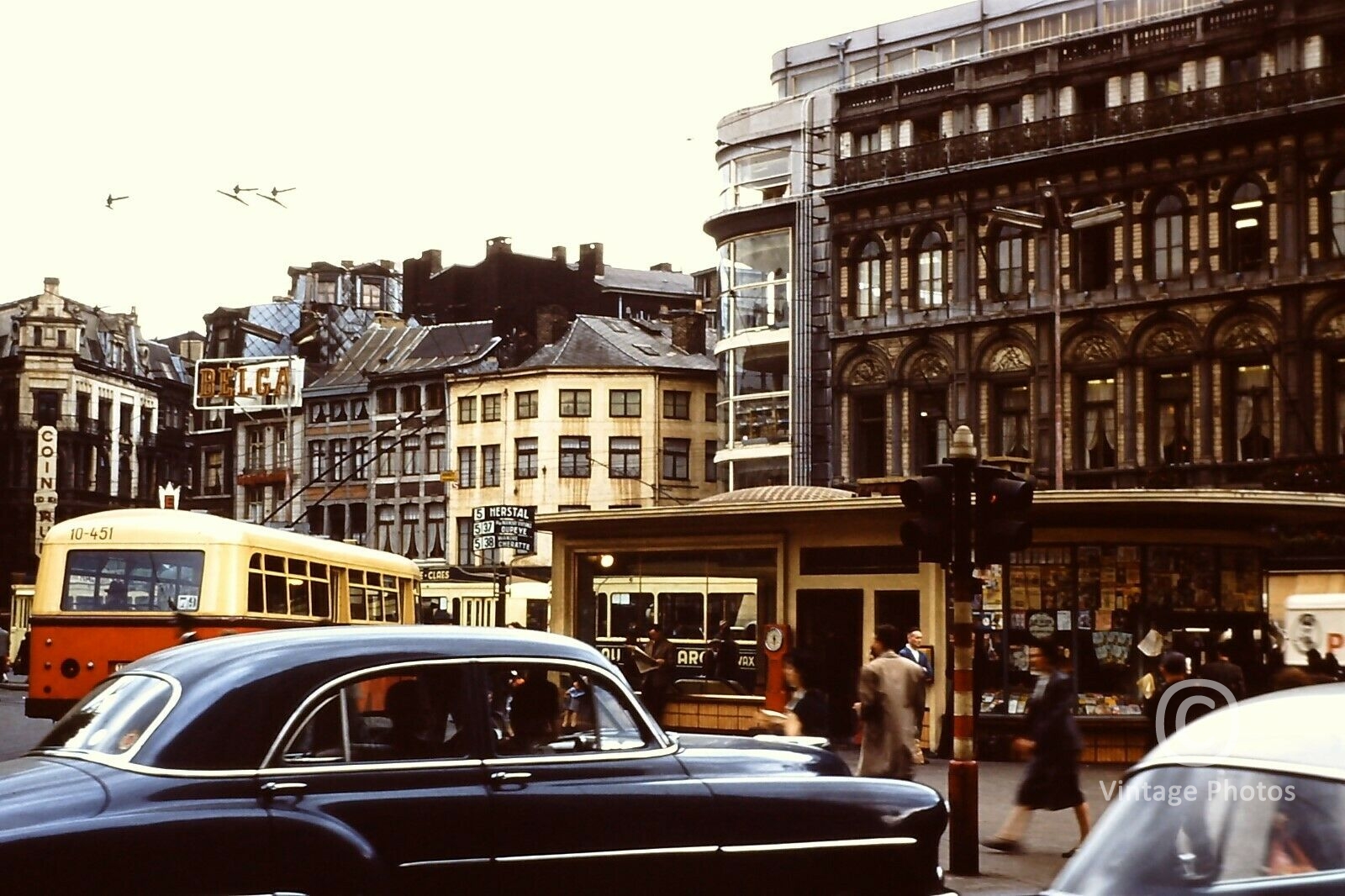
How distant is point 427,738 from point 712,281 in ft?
268

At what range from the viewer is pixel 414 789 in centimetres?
743

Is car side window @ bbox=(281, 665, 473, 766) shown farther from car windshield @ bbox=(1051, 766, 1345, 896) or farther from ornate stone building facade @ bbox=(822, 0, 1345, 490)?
ornate stone building facade @ bbox=(822, 0, 1345, 490)

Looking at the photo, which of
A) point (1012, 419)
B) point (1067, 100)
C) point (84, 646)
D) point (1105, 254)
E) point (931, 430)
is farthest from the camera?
point (931, 430)

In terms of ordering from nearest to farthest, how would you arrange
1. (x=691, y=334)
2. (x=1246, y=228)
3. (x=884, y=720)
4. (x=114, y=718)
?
1. (x=114, y=718)
2. (x=884, y=720)
3. (x=1246, y=228)
4. (x=691, y=334)

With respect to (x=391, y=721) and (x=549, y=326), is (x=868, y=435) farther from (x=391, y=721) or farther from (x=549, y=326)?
(x=391, y=721)

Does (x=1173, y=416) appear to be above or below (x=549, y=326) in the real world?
below

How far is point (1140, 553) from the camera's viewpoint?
2580 centimetres

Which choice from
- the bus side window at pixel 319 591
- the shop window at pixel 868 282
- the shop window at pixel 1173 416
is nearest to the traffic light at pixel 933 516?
the bus side window at pixel 319 591

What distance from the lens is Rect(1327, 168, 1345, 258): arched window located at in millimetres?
42094

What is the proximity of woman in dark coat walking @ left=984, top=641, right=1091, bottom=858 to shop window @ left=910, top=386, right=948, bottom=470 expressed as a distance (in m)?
34.1

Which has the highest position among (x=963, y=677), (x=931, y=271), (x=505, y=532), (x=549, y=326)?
(x=549, y=326)

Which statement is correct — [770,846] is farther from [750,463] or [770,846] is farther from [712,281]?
[712,281]

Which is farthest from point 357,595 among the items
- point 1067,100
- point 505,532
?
point 505,532

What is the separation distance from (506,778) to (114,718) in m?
1.57
